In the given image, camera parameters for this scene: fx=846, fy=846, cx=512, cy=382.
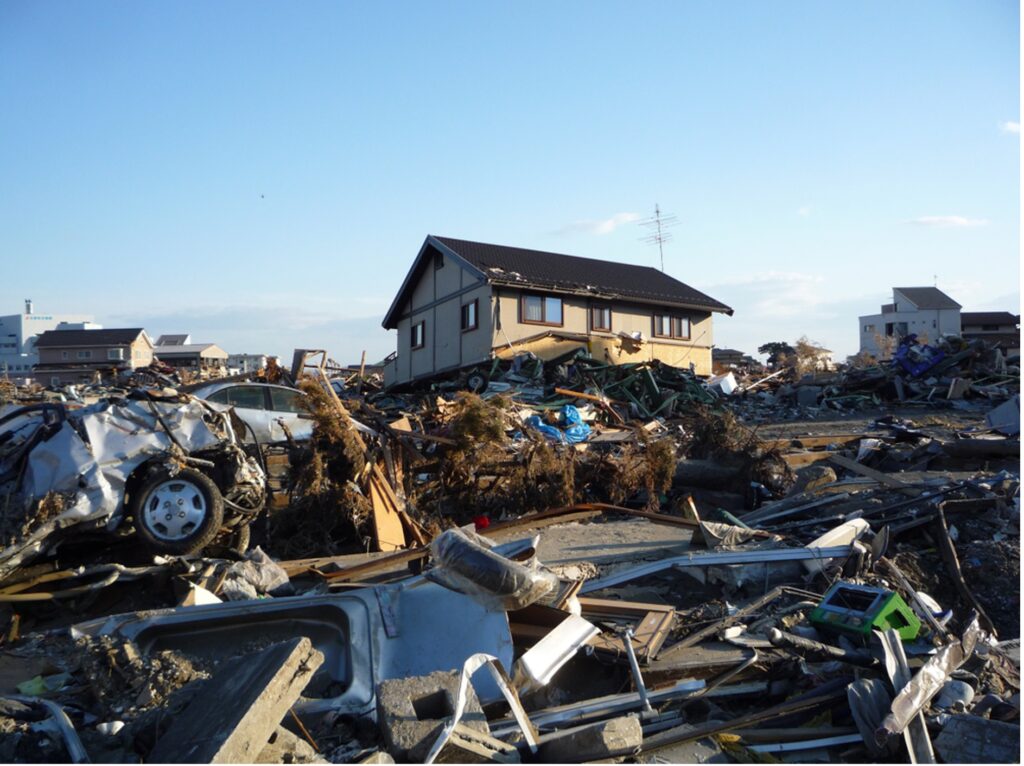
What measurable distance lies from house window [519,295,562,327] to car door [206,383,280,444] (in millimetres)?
14903

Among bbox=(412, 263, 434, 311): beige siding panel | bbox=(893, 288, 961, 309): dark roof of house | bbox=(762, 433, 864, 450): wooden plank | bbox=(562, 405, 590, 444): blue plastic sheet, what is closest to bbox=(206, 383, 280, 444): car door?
bbox=(562, 405, 590, 444): blue plastic sheet

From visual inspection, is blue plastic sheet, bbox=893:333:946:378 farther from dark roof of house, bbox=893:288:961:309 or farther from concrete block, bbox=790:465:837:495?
dark roof of house, bbox=893:288:961:309

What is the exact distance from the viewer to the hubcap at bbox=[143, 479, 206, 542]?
7.82 meters

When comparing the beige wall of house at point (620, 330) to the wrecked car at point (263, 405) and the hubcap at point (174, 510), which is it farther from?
the hubcap at point (174, 510)

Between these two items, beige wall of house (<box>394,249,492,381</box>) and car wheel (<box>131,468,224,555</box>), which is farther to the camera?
beige wall of house (<box>394,249,492,381</box>)

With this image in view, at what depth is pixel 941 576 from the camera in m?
7.75

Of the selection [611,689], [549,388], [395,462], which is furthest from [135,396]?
[549,388]

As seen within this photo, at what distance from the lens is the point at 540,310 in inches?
1053

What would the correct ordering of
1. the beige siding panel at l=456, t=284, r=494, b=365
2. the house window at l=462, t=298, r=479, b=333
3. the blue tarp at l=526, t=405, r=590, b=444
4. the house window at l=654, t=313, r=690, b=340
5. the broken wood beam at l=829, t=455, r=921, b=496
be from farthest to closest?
1. the house window at l=654, t=313, r=690, b=340
2. the house window at l=462, t=298, r=479, b=333
3. the beige siding panel at l=456, t=284, r=494, b=365
4. the blue tarp at l=526, t=405, r=590, b=444
5. the broken wood beam at l=829, t=455, r=921, b=496

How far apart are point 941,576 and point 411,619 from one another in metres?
5.14

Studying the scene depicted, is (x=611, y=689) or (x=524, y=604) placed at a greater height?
(x=524, y=604)

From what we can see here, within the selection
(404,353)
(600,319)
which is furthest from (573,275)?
(404,353)

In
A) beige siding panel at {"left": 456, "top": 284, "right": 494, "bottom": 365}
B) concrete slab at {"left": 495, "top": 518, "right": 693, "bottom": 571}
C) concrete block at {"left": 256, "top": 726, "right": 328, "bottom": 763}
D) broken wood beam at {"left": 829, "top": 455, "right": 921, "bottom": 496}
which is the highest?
beige siding panel at {"left": 456, "top": 284, "right": 494, "bottom": 365}

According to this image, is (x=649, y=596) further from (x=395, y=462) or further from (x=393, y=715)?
(x=395, y=462)
